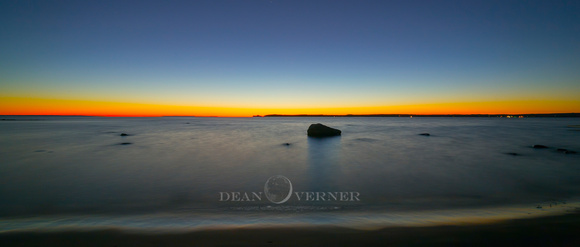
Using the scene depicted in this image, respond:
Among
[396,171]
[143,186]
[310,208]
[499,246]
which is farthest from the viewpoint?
[396,171]

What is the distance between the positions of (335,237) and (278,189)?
4066 mm

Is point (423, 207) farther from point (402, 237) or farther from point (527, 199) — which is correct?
point (527, 199)

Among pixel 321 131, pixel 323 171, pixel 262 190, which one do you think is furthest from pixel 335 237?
pixel 321 131

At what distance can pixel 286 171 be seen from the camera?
10.6m

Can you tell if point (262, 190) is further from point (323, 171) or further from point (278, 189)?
point (323, 171)

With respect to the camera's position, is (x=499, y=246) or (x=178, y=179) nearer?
(x=499, y=246)

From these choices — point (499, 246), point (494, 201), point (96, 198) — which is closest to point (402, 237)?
point (499, 246)

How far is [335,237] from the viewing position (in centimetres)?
380

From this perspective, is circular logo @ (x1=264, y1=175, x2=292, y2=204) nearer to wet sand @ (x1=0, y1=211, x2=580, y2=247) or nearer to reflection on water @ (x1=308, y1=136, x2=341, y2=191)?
reflection on water @ (x1=308, y1=136, x2=341, y2=191)

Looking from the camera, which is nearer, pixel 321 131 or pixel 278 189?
pixel 278 189

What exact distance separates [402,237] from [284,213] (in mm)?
2431

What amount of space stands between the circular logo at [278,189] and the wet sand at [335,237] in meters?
2.27

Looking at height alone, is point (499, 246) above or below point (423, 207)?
above

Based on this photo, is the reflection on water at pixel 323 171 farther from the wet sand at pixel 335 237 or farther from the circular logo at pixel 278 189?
the wet sand at pixel 335 237
